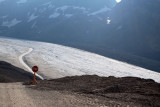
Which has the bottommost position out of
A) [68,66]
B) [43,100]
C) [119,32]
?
[43,100]

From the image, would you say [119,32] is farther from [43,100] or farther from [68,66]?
[43,100]

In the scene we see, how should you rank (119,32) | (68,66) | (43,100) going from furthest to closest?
(119,32) → (68,66) → (43,100)

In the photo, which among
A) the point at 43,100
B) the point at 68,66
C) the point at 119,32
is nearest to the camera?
the point at 43,100

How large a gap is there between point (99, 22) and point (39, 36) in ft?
152

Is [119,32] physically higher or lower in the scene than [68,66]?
higher

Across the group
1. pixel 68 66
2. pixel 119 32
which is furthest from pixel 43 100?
pixel 119 32

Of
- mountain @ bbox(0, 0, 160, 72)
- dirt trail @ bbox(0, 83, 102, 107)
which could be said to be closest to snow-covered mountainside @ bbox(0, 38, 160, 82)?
dirt trail @ bbox(0, 83, 102, 107)

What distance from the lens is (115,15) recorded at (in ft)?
600

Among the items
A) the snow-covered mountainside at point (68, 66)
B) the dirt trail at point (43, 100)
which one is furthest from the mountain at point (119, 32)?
the dirt trail at point (43, 100)

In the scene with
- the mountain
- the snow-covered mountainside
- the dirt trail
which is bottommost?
the dirt trail

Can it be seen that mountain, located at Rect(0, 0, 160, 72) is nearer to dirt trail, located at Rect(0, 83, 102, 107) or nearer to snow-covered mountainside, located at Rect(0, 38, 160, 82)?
snow-covered mountainside, located at Rect(0, 38, 160, 82)

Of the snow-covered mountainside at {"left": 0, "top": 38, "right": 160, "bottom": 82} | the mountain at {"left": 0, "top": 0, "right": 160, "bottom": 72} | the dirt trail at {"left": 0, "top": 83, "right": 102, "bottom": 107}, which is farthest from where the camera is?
the mountain at {"left": 0, "top": 0, "right": 160, "bottom": 72}

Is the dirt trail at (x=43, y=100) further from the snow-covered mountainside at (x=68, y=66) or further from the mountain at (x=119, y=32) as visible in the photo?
the mountain at (x=119, y=32)

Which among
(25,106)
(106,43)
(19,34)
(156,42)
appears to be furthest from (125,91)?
(19,34)
